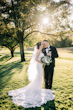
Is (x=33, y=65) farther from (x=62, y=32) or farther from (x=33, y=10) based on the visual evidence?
(x=62, y=32)

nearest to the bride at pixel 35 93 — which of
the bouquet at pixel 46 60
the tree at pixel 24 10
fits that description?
the bouquet at pixel 46 60

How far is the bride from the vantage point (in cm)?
394

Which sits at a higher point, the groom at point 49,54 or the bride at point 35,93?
the groom at point 49,54

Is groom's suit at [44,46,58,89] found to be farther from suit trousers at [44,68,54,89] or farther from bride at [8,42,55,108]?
bride at [8,42,55,108]

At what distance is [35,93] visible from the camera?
439cm

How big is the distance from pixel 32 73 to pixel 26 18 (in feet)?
24.3

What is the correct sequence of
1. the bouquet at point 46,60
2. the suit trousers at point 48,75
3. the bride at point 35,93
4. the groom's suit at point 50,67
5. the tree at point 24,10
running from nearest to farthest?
1. the bride at point 35,93
2. the bouquet at point 46,60
3. the groom's suit at point 50,67
4. the suit trousers at point 48,75
5. the tree at point 24,10

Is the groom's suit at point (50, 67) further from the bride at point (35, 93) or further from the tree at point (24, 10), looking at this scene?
the tree at point (24, 10)

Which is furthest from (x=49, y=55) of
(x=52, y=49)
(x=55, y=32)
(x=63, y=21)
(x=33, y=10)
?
(x=55, y=32)

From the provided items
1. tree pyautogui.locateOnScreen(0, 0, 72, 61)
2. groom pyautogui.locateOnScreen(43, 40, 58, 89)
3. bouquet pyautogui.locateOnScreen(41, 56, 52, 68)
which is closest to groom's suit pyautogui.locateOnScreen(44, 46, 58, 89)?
groom pyautogui.locateOnScreen(43, 40, 58, 89)

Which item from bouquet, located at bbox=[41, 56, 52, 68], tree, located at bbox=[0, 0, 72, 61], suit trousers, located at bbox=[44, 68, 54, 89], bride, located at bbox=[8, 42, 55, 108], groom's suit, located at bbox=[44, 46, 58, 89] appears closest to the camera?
bride, located at bbox=[8, 42, 55, 108]

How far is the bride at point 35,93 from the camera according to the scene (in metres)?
3.94

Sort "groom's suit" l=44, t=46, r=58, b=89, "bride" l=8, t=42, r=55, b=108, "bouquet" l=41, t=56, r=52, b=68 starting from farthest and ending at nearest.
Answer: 1. "groom's suit" l=44, t=46, r=58, b=89
2. "bouquet" l=41, t=56, r=52, b=68
3. "bride" l=8, t=42, r=55, b=108

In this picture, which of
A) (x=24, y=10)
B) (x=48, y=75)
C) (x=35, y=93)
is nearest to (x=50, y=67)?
(x=48, y=75)
